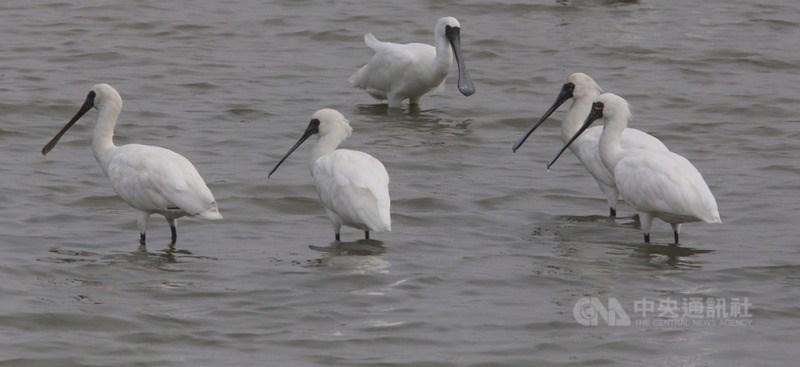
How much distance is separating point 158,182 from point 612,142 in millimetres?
3385

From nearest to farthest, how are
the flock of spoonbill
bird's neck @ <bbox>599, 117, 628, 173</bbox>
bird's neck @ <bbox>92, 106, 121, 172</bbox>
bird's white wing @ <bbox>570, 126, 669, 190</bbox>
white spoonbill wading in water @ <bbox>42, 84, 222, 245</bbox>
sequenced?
white spoonbill wading in water @ <bbox>42, 84, 222, 245</bbox>, the flock of spoonbill, bird's neck @ <bbox>92, 106, 121, 172</bbox>, bird's neck @ <bbox>599, 117, 628, 173</bbox>, bird's white wing @ <bbox>570, 126, 669, 190</bbox>

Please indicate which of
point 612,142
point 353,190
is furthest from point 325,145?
point 612,142

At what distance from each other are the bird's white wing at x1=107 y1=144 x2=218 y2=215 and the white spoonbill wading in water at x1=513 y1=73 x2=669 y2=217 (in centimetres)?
322

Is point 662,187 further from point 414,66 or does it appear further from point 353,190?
point 414,66

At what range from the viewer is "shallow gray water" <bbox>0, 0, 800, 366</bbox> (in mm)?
9461

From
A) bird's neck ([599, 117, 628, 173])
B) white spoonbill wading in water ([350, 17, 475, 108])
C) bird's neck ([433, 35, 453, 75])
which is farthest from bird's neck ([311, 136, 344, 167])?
bird's neck ([433, 35, 453, 75])

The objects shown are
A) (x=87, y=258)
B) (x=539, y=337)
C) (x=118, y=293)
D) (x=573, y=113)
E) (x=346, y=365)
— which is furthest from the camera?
(x=573, y=113)

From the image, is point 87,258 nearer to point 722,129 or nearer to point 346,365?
point 346,365

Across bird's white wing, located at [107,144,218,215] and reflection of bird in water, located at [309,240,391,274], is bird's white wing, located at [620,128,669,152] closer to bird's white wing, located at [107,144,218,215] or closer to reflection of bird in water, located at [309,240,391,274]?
reflection of bird in water, located at [309,240,391,274]

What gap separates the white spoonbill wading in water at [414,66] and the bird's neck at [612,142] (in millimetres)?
4994

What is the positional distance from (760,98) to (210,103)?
19.6 ft

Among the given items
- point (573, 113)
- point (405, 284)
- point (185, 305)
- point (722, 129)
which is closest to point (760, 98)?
point (722, 129)

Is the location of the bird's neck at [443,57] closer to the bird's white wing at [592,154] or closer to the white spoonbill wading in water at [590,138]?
the white spoonbill wading in water at [590,138]

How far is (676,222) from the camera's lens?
11758 mm
